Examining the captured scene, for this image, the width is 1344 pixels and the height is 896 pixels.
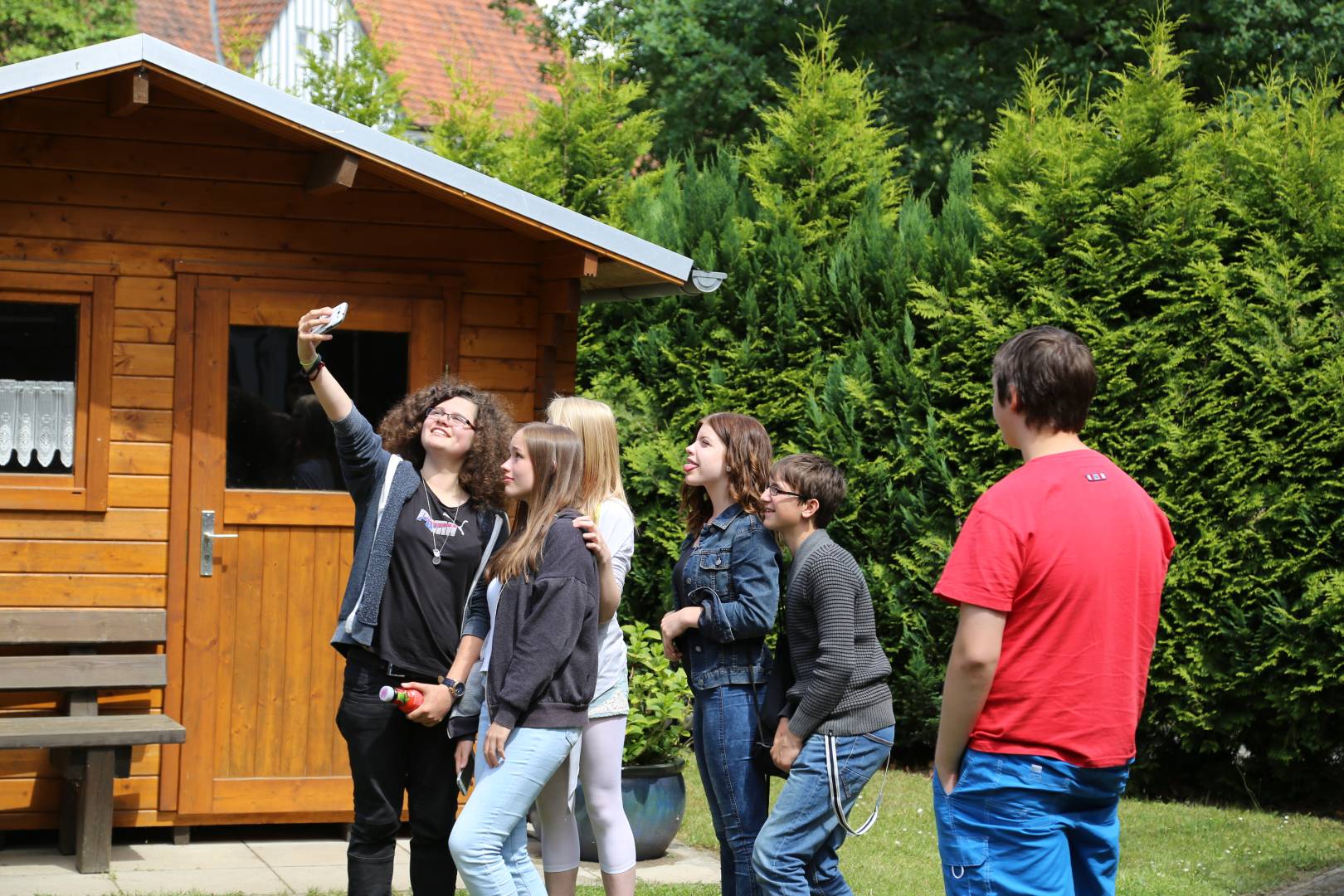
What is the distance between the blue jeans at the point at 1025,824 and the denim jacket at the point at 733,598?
137cm

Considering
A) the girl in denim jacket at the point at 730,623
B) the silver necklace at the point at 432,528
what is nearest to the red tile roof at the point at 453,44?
the silver necklace at the point at 432,528

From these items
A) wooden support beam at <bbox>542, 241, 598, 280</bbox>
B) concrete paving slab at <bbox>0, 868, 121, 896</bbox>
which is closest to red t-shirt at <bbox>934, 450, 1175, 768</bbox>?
wooden support beam at <bbox>542, 241, 598, 280</bbox>

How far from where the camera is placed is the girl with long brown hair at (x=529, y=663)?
3689 millimetres

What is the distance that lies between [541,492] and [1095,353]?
4117 millimetres

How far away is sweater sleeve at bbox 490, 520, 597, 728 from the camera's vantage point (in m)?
3.70

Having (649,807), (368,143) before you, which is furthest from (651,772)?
(368,143)

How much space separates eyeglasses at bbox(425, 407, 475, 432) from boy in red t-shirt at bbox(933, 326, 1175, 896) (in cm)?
204

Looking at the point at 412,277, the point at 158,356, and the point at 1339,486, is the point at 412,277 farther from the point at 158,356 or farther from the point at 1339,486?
the point at 1339,486

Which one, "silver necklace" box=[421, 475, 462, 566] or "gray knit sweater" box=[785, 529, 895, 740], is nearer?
"gray knit sweater" box=[785, 529, 895, 740]

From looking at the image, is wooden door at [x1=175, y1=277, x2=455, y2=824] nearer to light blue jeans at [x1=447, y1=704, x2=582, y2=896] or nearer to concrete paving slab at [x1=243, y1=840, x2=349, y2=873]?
concrete paving slab at [x1=243, y1=840, x2=349, y2=873]

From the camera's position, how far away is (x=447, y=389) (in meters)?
4.55

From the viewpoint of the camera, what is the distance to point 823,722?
395 cm

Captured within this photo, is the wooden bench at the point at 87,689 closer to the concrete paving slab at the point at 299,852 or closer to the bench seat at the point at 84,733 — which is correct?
the bench seat at the point at 84,733

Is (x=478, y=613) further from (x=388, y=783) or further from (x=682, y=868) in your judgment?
(x=682, y=868)
